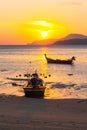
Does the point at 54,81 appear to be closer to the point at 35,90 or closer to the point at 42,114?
the point at 35,90

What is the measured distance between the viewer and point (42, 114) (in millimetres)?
20172

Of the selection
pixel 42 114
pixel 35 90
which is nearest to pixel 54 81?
pixel 35 90

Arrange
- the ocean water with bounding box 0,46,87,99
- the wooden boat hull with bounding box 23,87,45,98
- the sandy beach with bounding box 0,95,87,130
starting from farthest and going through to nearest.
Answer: the ocean water with bounding box 0,46,87,99
the wooden boat hull with bounding box 23,87,45,98
the sandy beach with bounding box 0,95,87,130

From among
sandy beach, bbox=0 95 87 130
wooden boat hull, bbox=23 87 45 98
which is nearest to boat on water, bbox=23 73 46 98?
wooden boat hull, bbox=23 87 45 98

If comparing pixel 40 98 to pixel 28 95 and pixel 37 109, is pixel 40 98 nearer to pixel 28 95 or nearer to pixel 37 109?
pixel 28 95

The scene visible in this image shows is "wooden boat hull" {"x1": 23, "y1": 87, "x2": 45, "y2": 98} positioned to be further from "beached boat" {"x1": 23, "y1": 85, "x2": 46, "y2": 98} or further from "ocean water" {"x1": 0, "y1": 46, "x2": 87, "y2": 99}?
"ocean water" {"x1": 0, "y1": 46, "x2": 87, "y2": 99}

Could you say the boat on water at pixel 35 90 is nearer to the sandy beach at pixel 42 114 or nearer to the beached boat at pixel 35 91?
the beached boat at pixel 35 91

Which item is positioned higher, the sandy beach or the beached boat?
the beached boat

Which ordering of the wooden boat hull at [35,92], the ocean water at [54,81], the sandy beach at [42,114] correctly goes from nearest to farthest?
the sandy beach at [42,114]
the wooden boat hull at [35,92]
the ocean water at [54,81]

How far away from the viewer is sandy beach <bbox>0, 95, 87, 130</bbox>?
15570 millimetres

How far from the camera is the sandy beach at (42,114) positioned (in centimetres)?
1557

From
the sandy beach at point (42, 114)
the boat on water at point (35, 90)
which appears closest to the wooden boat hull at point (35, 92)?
the boat on water at point (35, 90)

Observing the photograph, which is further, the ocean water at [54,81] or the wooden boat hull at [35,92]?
the ocean water at [54,81]

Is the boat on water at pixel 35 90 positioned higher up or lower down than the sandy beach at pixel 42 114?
higher up
